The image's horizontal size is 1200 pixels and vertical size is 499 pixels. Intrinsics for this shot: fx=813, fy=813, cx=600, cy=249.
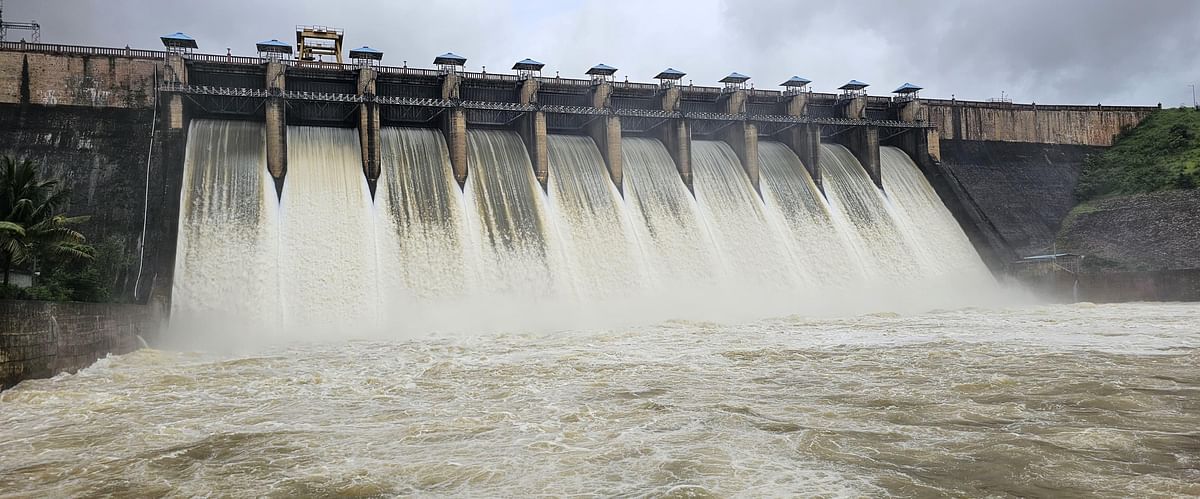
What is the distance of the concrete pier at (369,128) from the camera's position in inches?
977

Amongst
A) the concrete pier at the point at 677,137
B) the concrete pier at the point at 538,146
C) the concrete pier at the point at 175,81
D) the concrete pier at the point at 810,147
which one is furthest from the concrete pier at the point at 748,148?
the concrete pier at the point at 175,81

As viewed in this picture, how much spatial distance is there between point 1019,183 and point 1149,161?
5.95 m

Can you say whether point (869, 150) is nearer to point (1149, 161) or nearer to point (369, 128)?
point (1149, 161)

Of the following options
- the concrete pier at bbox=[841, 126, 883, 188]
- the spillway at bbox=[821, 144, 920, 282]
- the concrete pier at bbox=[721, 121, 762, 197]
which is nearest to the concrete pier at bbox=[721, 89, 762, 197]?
the concrete pier at bbox=[721, 121, 762, 197]

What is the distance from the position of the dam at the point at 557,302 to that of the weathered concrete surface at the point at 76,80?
0.27 feet

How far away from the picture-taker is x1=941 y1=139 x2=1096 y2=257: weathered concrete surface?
31656mm

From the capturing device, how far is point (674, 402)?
10.1 meters

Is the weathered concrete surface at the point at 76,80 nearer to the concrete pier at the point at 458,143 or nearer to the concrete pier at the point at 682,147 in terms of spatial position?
the concrete pier at the point at 458,143

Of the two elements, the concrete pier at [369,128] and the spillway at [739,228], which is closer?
the concrete pier at [369,128]

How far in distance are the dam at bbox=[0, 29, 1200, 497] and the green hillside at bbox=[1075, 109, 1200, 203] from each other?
1054 mm

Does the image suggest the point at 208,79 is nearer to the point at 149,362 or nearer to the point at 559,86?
the point at 559,86

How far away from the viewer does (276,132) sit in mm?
24016

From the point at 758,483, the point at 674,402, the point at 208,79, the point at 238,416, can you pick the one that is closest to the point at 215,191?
the point at 208,79

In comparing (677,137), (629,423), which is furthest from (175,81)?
(629,423)
